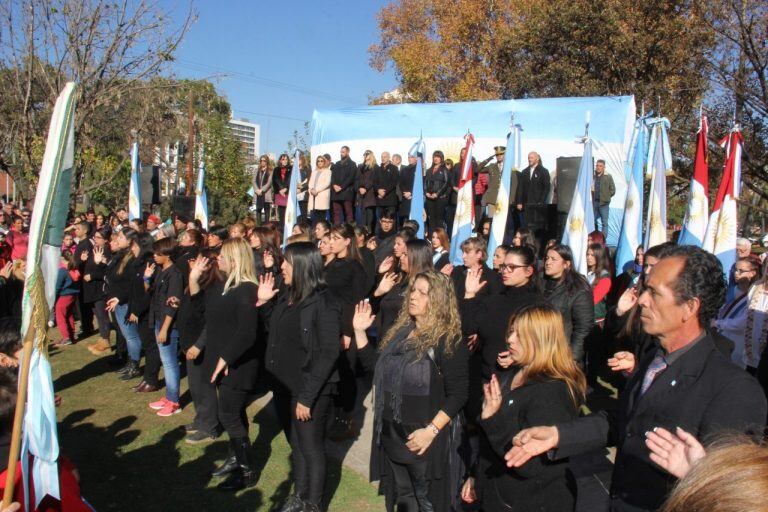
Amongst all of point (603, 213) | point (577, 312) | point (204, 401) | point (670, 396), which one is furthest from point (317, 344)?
point (603, 213)

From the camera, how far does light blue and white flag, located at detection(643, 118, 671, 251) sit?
8.24 metres

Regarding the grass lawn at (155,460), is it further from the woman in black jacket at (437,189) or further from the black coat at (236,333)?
the woman in black jacket at (437,189)

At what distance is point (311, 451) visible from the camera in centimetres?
412

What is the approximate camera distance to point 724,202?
7.15 meters

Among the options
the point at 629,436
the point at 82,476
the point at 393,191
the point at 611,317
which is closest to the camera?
the point at 629,436

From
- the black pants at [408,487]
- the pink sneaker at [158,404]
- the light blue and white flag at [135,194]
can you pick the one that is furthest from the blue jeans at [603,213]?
the light blue and white flag at [135,194]

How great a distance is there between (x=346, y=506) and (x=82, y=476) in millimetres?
2240

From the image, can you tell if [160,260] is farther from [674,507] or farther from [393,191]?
[393,191]

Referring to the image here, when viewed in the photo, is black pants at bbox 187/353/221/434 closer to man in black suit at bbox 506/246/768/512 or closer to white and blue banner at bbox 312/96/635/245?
man in black suit at bbox 506/246/768/512

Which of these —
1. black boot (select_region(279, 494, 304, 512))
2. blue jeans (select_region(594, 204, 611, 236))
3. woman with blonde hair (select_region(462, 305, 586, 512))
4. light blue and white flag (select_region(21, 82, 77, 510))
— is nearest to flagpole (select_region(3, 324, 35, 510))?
light blue and white flag (select_region(21, 82, 77, 510))

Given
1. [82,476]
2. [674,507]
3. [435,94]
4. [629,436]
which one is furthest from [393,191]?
[435,94]

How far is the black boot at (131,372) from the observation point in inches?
304

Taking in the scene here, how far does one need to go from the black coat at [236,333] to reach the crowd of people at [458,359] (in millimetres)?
13

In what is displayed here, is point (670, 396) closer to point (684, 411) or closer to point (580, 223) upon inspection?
point (684, 411)
